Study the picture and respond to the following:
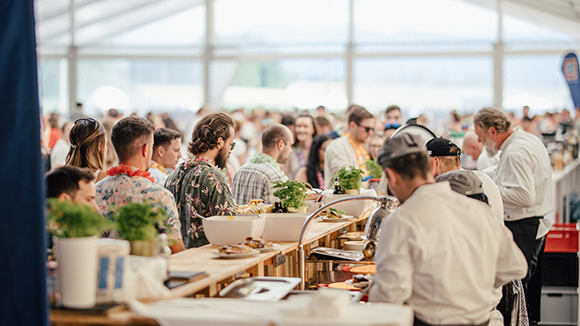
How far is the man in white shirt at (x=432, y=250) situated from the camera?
220 centimetres

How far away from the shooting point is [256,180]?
15.3 feet

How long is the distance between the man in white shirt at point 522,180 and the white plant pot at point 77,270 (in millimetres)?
3559

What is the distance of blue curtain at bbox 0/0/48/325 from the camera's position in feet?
6.27

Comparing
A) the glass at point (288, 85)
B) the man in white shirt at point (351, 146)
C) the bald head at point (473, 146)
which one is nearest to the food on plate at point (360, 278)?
the man in white shirt at point (351, 146)

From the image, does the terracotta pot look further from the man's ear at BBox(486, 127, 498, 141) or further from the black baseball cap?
the man's ear at BBox(486, 127, 498, 141)

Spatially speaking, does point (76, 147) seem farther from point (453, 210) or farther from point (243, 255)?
point (453, 210)

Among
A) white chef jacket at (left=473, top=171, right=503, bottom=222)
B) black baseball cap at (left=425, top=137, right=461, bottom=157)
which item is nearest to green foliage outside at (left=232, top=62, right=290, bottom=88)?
black baseball cap at (left=425, top=137, right=461, bottom=157)

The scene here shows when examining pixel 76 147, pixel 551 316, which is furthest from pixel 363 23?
pixel 76 147

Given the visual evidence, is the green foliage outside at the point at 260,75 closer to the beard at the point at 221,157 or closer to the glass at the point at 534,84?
the glass at the point at 534,84

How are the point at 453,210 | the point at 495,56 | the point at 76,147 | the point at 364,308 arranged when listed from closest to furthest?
1. the point at 364,308
2. the point at 453,210
3. the point at 76,147
4. the point at 495,56

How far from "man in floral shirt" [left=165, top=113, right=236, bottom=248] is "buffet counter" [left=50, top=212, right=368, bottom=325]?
464mm

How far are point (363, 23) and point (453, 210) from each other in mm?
12461

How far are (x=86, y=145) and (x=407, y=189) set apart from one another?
7.66 ft

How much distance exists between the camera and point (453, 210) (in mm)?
2301
